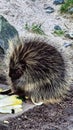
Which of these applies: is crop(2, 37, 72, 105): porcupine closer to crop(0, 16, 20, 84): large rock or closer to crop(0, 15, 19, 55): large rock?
crop(0, 16, 20, 84): large rock

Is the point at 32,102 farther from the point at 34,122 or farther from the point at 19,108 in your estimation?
the point at 34,122

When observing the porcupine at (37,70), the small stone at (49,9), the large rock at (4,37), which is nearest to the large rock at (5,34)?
the large rock at (4,37)

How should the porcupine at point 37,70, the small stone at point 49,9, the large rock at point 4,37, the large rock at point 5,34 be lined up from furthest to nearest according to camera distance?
the small stone at point 49,9 → the large rock at point 5,34 → the large rock at point 4,37 → the porcupine at point 37,70

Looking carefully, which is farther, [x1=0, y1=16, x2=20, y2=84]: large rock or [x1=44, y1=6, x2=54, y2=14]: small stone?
[x1=44, y1=6, x2=54, y2=14]: small stone

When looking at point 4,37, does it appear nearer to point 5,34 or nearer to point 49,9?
point 5,34

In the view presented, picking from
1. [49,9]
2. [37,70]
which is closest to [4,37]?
[37,70]

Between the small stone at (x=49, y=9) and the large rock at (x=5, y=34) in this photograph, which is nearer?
the large rock at (x=5, y=34)

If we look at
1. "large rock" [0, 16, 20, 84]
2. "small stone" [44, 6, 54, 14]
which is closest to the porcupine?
"large rock" [0, 16, 20, 84]

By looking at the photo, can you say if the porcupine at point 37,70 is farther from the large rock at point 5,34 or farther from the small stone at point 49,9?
the small stone at point 49,9

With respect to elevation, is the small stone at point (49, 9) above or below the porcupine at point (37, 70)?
above

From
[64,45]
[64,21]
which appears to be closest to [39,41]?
[64,45]
